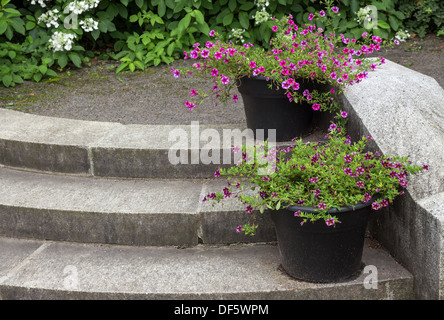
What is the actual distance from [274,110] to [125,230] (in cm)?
102

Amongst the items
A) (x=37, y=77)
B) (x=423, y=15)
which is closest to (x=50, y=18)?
(x=37, y=77)

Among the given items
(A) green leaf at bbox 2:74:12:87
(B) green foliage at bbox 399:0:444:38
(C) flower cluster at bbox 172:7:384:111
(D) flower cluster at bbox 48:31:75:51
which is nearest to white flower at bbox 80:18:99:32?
(D) flower cluster at bbox 48:31:75:51

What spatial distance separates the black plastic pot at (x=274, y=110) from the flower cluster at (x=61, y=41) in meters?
2.03

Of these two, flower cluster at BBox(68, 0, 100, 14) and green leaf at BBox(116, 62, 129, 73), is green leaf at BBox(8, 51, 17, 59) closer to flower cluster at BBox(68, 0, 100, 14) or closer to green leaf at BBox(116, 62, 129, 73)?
flower cluster at BBox(68, 0, 100, 14)

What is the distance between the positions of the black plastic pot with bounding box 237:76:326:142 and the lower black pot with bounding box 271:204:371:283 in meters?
0.80

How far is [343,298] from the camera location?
9.46 ft

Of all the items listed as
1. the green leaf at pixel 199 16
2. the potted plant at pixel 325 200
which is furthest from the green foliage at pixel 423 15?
the potted plant at pixel 325 200

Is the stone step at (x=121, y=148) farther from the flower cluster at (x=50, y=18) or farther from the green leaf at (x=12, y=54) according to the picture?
the flower cluster at (x=50, y=18)

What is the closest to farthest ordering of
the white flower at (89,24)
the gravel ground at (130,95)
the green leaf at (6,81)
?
the gravel ground at (130,95) → the green leaf at (6,81) → the white flower at (89,24)

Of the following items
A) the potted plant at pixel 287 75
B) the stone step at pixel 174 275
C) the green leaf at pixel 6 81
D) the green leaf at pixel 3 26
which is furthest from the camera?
the green leaf at pixel 3 26

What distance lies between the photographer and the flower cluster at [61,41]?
501 centimetres

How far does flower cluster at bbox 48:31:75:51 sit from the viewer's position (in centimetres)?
501

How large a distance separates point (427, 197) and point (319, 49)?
109cm

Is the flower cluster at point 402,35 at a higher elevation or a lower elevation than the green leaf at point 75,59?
higher
